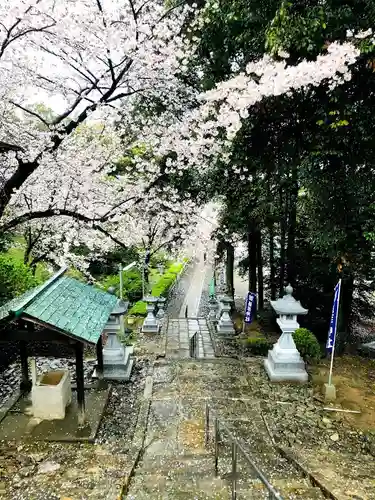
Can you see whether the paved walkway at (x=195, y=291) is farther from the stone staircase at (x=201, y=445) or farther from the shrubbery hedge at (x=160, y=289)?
the stone staircase at (x=201, y=445)

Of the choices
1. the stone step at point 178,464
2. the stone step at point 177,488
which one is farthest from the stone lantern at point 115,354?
the stone step at point 177,488

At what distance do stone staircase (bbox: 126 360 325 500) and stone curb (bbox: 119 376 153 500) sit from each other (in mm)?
74

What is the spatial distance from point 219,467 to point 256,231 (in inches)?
421

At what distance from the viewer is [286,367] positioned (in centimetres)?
972

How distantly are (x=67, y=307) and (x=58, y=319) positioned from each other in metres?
0.73

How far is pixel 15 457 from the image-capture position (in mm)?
6434

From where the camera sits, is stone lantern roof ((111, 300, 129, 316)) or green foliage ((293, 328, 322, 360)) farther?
green foliage ((293, 328, 322, 360))

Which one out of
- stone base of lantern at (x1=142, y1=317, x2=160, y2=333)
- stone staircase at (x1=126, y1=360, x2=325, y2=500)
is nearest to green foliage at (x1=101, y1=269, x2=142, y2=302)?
stone base of lantern at (x1=142, y1=317, x2=160, y2=333)

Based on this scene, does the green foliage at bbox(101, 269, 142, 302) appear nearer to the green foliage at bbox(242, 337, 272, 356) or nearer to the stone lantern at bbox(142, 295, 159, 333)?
the stone lantern at bbox(142, 295, 159, 333)

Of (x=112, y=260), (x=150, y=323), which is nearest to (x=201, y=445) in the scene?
(x=150, y=323)

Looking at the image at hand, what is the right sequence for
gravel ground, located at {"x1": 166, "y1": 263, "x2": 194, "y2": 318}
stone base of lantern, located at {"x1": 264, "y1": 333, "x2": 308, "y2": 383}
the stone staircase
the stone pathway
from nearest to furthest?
the stone staircase
stone base of lantern, located at {"x1": 264, "y1": 333, "x2": 308, "y2": 383}
the stone pathway
gravel ground, located at {"x1": 166, "y1": 263, "x2": 194, "y2": 318}

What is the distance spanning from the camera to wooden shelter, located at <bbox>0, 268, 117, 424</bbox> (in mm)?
6871

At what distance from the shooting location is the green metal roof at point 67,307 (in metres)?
6.88

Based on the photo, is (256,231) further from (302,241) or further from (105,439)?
(105,439)
